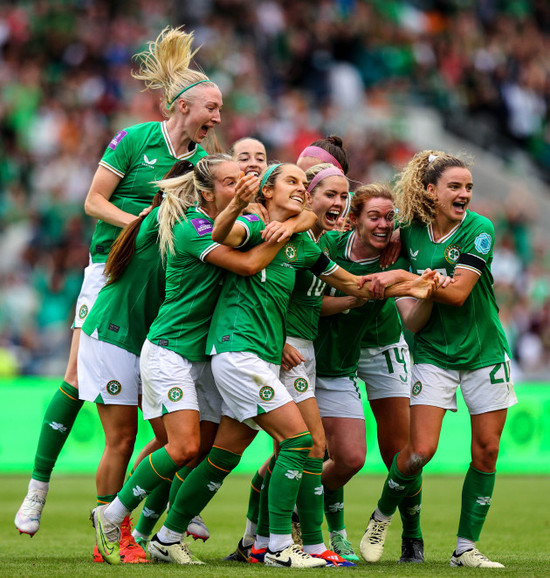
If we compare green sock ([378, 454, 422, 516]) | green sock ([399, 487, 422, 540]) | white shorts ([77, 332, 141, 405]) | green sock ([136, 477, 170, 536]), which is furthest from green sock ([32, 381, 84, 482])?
green sock ([399, 487, 422, 540])

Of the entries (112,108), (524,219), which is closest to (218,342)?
(112,108)

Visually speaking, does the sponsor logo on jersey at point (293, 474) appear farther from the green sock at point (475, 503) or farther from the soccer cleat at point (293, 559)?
the green sock at point (475, 503)

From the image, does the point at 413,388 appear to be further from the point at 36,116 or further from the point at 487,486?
the point at 36,116

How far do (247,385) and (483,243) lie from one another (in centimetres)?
162

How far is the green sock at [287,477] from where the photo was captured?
18.5 feet

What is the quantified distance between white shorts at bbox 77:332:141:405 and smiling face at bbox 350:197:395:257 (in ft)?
5.15

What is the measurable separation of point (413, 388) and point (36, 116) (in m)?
10.9

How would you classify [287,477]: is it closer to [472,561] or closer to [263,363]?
[263,363]

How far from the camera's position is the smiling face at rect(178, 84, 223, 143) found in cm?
659

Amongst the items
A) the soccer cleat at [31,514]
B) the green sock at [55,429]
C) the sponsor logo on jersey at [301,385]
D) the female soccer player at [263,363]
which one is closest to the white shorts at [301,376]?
the sponsor logo on jersey at [301,385]

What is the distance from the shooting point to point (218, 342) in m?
5.79

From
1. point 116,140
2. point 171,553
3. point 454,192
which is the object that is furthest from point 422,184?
point 171,553

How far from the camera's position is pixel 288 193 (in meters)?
6.01

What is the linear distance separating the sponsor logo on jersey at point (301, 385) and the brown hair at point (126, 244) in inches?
48.8
